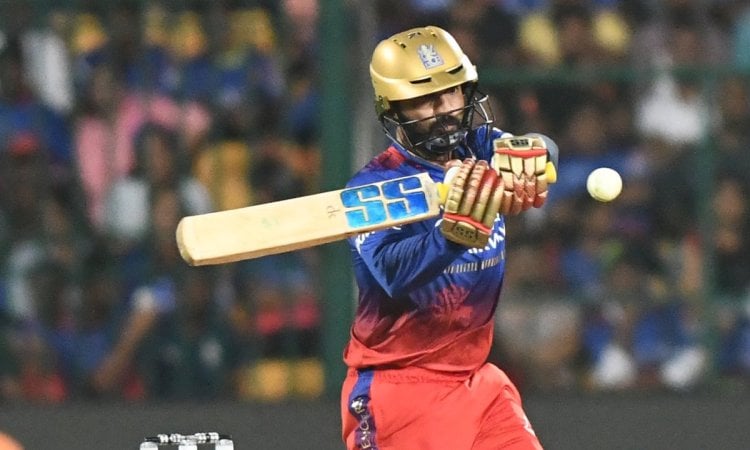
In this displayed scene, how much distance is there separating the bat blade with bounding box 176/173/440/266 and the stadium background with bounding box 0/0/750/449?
97.8 inches

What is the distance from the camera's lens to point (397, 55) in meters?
4.91

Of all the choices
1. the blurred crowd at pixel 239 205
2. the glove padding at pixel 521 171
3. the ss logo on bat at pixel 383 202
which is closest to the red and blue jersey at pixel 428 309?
the ss logo on bat at pixel 383 202

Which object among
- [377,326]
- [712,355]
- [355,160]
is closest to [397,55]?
[377,326]

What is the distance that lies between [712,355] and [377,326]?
2554mm

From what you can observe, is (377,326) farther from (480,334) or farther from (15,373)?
(15,373)

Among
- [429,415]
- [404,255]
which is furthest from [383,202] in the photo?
[429,415]

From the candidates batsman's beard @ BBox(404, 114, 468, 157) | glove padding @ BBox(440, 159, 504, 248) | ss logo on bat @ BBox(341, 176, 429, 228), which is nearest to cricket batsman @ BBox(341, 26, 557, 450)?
batsman's beard @ BBox(404, 114, 468, 157)

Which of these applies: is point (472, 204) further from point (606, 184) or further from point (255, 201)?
point (255, 201)

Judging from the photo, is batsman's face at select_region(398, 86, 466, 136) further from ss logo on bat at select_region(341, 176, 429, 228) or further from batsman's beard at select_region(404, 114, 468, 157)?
ss logo on bat at select_region(341, 176, 429, 228)

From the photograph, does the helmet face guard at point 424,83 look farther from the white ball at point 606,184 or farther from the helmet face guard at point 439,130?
the white ball at point 606,184

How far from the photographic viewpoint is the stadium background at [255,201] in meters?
7.08

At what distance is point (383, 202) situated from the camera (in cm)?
454

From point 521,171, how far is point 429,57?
575 mm

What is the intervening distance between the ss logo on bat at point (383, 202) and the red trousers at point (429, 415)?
617 millimetres
